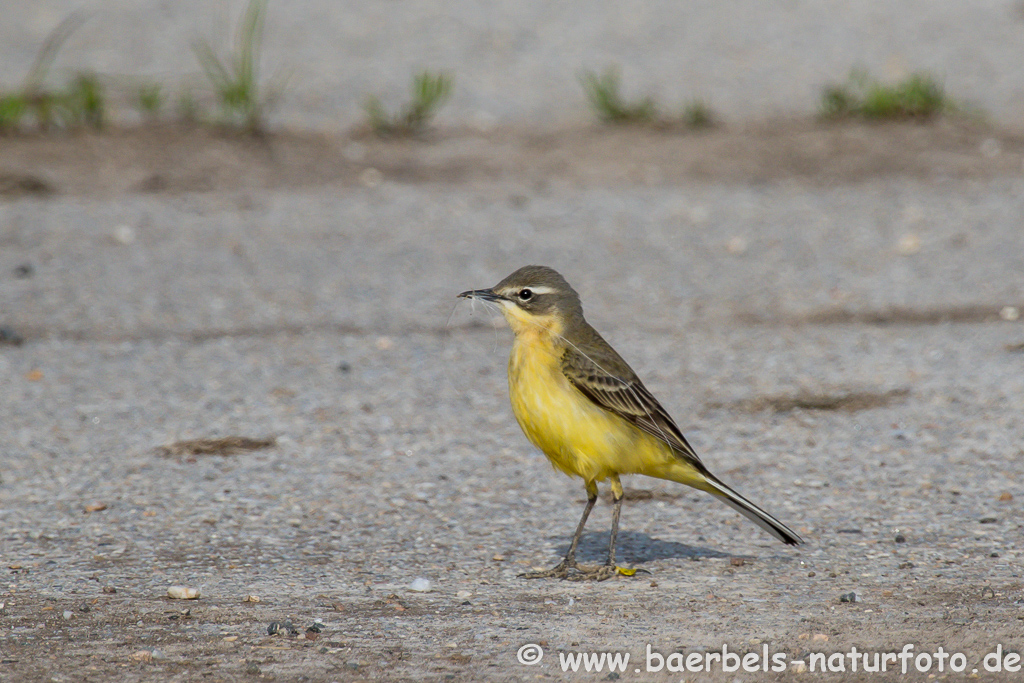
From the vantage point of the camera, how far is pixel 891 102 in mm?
13719

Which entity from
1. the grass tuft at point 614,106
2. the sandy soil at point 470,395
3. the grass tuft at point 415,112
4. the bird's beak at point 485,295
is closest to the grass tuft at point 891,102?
the sandy soil at point 470,395

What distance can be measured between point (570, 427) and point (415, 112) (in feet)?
28.9

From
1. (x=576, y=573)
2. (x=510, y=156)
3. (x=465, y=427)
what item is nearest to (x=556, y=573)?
(x=576, y=573)

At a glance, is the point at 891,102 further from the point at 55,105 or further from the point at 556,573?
the point at 556,573

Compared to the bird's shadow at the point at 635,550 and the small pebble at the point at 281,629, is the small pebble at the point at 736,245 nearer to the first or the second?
the bird's shadow at the point at 635,550

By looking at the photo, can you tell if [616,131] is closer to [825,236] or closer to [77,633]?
[825,236]

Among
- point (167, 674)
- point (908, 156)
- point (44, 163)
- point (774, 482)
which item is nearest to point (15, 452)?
point (167, 674)

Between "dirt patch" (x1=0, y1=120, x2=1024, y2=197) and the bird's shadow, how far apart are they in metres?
7.11

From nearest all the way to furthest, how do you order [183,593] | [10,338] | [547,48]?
1. [183,593]
2. [10,338]
3. [547,48]

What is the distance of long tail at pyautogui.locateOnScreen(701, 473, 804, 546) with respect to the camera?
5.51 m

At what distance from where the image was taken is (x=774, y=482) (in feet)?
Result: 22.0

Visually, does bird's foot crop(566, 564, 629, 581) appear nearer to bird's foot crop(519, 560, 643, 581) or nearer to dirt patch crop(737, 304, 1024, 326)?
bird's foot crop(519, 560, 643, 581)

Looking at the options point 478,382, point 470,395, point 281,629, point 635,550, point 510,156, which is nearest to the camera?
point 281,629

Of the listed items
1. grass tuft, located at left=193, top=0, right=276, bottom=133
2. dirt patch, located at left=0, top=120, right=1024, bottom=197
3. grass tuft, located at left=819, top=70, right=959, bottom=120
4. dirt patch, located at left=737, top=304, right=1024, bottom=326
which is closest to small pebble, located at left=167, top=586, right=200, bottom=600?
dirt patch, located at left=737, top=304, right=1024, bottom=326
